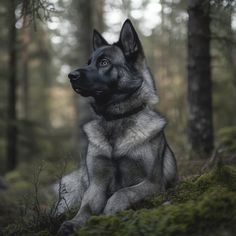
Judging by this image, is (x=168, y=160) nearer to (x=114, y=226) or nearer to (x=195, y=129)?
(x=114, y=226)

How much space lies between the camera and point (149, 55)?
31203 millimetres

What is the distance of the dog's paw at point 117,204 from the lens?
4741mm

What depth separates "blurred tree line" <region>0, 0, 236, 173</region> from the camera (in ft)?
30.1

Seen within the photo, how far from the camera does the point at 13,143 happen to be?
1745 centimetres

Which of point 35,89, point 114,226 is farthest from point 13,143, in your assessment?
point 35,89

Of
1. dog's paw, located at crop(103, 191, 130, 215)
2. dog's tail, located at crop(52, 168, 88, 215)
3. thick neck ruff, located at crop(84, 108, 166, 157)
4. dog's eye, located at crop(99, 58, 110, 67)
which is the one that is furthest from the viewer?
dog's tail, located at crop(52, 168, 88, 215)

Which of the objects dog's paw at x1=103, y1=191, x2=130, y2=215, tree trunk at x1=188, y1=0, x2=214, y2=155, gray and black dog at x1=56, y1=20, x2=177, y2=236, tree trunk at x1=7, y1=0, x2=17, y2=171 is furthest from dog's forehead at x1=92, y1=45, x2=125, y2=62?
tree trunk at x1=7, y1=0, x2=17, y2=171

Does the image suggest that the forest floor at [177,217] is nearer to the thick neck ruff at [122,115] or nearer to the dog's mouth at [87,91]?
the thick neck ruff at [122,115]

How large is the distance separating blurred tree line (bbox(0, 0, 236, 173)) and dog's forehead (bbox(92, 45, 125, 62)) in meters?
1.26

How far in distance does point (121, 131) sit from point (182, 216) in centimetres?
162

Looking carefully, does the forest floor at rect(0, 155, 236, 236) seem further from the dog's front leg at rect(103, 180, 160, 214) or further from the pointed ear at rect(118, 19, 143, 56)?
the pointed ear at rect(118, 19, 143, 56)

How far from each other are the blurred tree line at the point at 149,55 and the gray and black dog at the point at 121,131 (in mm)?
673

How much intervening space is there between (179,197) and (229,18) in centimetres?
618

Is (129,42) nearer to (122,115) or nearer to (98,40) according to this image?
(98,40)
